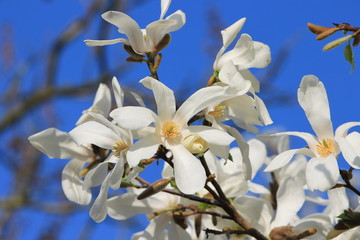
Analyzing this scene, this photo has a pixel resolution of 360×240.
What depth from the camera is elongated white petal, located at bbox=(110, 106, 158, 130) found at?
66 centimetres

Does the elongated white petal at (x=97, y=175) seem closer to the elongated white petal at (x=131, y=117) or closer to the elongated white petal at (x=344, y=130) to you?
the elongated white petal at (x=131, y=117)

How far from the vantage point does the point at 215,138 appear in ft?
2.23

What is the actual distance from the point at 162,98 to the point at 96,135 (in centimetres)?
9

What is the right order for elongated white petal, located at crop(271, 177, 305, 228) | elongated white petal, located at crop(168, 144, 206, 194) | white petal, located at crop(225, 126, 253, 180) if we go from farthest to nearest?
elongated white petal, located at crop(271, 177, 305, 228)
white petal, located at crop(225, 126, 253, 180)
elongated white petal, located at crop(168, 144, 206, 194)

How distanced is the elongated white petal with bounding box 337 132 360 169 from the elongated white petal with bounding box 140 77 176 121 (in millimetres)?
197

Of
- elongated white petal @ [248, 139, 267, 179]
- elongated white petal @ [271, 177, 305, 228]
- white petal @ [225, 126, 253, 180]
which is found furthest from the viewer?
elongated white petal @ [248, 139, 267, 179]

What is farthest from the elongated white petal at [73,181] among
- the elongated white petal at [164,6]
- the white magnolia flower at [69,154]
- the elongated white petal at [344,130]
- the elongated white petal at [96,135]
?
the elongated white petal at [344,130]

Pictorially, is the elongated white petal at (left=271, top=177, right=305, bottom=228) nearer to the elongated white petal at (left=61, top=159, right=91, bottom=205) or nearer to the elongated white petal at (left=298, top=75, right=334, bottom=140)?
the elongated white petal at (left=298, top=75, right=334, bottom=140)

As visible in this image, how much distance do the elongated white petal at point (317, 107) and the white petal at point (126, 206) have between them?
0.31m

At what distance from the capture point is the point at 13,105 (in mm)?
3674

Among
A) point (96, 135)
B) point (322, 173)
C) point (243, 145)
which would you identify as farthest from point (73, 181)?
point (322, 173)

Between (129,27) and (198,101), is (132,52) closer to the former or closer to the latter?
(129,27)

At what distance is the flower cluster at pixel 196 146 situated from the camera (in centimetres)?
69

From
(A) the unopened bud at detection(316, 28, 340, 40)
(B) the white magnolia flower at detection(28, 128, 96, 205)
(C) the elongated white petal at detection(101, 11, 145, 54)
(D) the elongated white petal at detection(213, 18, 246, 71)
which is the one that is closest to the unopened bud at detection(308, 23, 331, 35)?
(A) the unopened bud at detection(316, 28, 340, 40)
